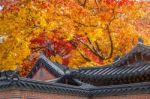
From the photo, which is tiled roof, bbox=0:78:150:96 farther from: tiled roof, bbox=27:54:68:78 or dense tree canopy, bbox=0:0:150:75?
dense tree canopy, bbox=0:0:150:75

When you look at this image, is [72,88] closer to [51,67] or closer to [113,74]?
[113,74]

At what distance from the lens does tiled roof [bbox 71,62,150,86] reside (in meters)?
17.9

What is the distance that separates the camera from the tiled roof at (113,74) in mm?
17859

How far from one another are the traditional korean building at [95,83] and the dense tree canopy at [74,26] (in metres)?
5.52

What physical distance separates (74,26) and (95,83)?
798 centimetres

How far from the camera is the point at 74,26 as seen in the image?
88.0 feet

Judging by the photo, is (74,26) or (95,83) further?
(74,26)

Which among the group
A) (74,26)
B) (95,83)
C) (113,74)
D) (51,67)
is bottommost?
(95,83)

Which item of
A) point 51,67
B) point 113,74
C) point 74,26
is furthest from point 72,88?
point 74,26

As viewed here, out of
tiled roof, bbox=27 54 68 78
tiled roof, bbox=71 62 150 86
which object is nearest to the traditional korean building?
tiled roof, bbox=71 62 150 86

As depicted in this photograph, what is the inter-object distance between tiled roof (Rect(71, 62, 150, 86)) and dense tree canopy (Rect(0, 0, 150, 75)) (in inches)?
251

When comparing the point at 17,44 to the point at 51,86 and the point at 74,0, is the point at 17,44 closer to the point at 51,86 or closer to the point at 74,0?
the point at 74,0

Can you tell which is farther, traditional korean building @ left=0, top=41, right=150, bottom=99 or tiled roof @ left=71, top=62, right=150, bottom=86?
tiled roof @ left=71, top=62, right=150, bottom=86

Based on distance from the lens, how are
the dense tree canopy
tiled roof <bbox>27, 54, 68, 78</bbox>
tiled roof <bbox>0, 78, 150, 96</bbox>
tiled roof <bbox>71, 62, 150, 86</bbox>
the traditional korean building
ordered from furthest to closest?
1. the dense tree canopy
2. tiled roof <bbox>27, 54, 68, 78</bbox>
3. tiled roof <bbox>71, 62, 150, 86</bbox>
4. the traditional korean building
5. tiled roof <bbox>0, 78, 150, 96</bbox>
